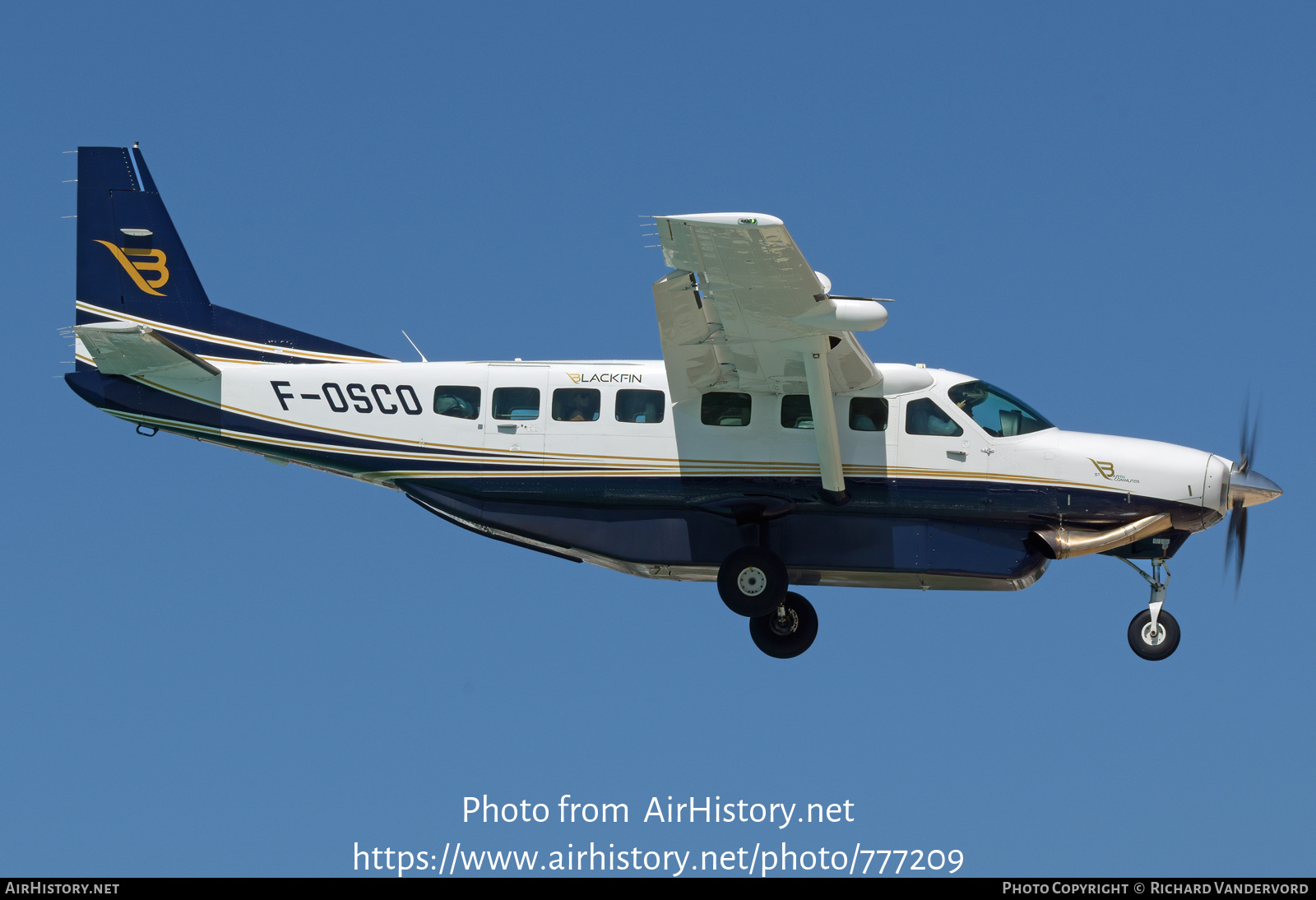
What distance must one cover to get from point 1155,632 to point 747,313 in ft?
24.3

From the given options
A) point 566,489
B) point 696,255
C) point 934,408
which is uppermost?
point 696,255

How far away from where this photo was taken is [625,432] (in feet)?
72.4

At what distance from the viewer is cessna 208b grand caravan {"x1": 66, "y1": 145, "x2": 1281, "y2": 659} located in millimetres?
21750

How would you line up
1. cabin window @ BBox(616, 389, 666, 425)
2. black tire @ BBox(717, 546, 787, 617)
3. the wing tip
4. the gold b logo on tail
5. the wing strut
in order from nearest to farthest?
the wing tip
the wing strut
black tire @ BBox(717, 546, 787, 617)
cabin window @ BBox(616, 389, 666, 425)
the gold b logo on tail

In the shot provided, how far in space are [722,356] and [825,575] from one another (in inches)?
140

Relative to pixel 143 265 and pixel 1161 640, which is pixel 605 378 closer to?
pixel 143 265

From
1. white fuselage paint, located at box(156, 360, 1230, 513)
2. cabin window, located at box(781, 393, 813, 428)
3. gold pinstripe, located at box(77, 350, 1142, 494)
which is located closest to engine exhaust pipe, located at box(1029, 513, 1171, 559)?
white fuselage paint, located at box(156, 360, 1230, 513)

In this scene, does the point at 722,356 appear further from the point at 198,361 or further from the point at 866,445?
the point at 198,361

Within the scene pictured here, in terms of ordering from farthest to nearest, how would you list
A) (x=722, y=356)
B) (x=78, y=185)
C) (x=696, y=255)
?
(x=78, y=185) → (x=722, y=356) → (x=696, y=255)

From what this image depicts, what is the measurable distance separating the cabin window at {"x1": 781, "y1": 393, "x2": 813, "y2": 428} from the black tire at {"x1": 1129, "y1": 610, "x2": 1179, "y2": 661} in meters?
5.28

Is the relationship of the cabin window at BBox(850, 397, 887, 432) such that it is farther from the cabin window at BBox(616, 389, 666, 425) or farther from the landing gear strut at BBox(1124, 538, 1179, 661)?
the landing gear strut at BBox(1124, 538, 1179, 661)

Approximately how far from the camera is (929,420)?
2188 cm

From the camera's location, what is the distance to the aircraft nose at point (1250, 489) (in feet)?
71.3

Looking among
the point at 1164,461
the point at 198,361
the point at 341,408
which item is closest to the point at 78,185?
the point at 198,361
